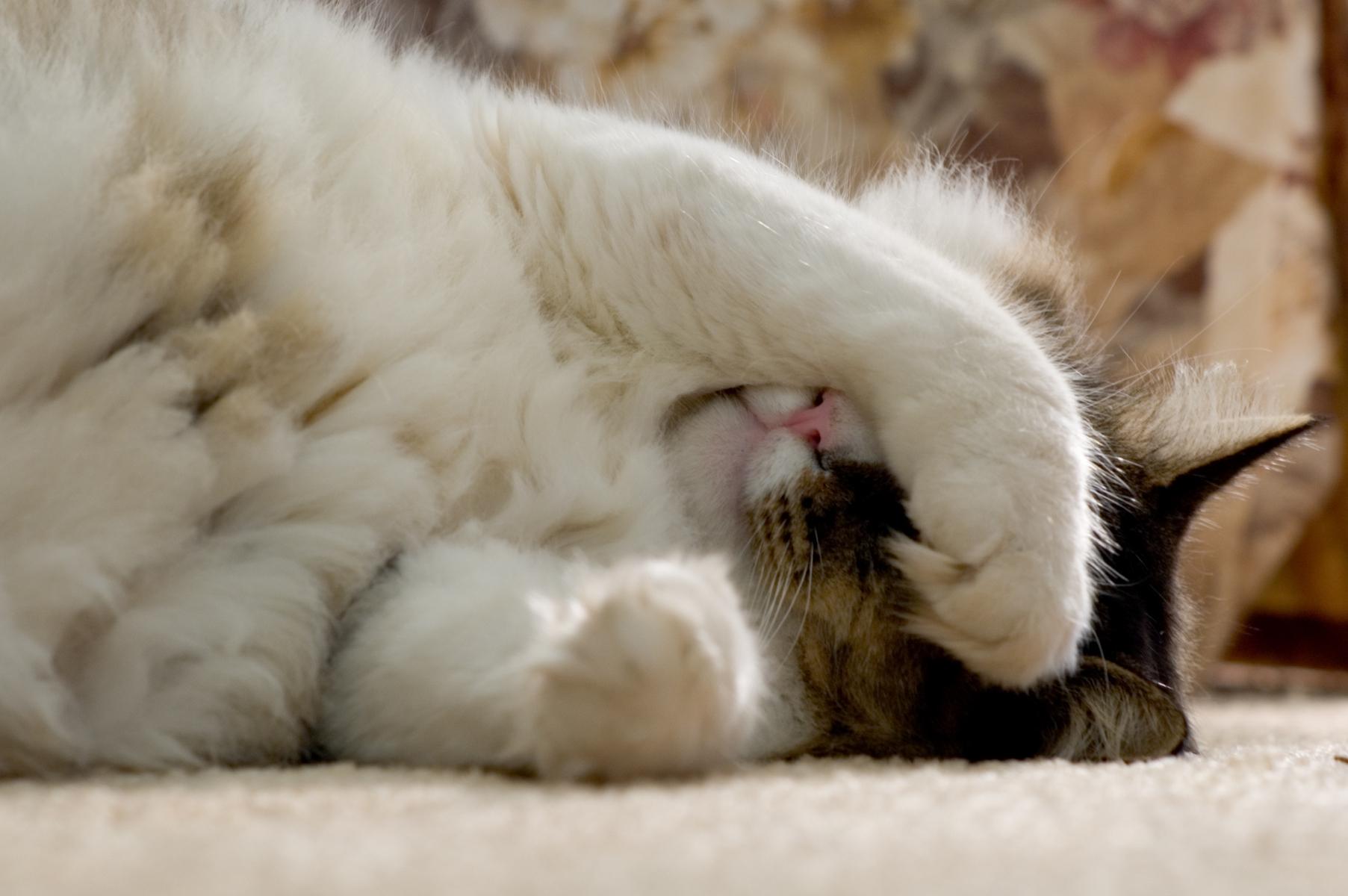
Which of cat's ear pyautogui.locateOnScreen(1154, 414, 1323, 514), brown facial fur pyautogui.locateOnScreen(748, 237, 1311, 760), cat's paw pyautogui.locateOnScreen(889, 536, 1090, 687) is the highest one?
cat's ear pyautogui.locateOnScreen(1154, 414, 1323, 514)

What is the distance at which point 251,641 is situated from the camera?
0.96m

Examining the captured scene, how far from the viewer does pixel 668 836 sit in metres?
0.67

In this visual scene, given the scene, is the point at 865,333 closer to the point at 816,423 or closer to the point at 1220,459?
the point at 816,423

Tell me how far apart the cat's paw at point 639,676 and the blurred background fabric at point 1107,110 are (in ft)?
4.53

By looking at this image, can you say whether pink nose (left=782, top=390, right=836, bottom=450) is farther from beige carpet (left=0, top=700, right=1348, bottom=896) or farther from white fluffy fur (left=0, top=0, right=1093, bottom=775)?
beige carpet (left=0, top=700, right=1348, bottom=896)

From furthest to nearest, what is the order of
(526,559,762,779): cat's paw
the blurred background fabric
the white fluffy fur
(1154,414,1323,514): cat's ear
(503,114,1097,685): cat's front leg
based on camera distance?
the blurred background fabric < (1154,414,1323,514): cat's ear < (503,114,1097,685): cat's front leg < the white fluffy fur < (526,559,762,779): cat's paw

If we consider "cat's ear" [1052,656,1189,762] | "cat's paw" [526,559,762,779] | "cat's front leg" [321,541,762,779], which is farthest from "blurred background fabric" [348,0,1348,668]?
"cat's paw" [526,559,762,779]

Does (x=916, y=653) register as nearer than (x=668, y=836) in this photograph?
No

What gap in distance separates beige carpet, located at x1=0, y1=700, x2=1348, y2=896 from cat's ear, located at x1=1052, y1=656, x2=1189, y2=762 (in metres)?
0.22

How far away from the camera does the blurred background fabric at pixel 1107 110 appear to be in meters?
2.21

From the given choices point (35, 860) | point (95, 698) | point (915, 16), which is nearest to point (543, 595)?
point (95, 698)

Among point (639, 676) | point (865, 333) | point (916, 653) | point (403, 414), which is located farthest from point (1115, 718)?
point (403, 414)

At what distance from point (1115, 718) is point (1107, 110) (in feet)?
5.27

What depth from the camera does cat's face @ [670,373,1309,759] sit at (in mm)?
1135
